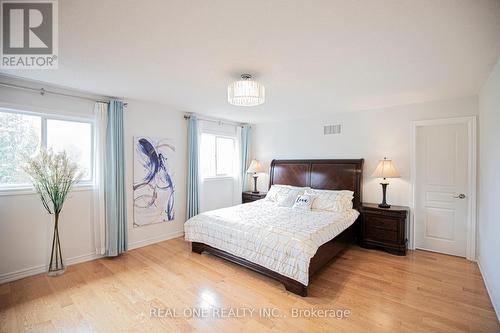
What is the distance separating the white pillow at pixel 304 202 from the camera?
13.2 feet

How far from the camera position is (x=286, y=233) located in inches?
107

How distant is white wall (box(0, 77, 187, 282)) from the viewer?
2734mm

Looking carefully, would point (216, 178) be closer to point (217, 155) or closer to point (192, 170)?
point (217, 155)

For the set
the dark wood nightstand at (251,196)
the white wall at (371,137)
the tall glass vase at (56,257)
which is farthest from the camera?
the dark wood nightstand at (251,196)

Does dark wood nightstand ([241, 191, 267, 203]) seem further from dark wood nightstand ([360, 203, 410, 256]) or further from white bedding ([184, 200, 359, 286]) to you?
dark wood nightstand ([360, 203, 410, 256])

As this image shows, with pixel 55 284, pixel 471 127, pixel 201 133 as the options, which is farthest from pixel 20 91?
pixel 471 127

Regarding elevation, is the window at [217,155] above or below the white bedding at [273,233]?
above

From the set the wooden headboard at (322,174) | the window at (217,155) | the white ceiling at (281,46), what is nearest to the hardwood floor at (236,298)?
the wooden headboard at (322,174)

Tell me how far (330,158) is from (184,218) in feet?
10.5

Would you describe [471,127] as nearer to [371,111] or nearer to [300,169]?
[371,111]

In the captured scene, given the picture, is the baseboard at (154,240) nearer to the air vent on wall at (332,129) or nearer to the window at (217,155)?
the window at (217,155)

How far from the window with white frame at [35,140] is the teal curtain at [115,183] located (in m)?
0.27

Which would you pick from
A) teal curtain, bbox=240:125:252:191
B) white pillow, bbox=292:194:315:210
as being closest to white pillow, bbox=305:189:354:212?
white pillow, bbox=292:194:315:210

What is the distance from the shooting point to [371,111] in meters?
4.21
